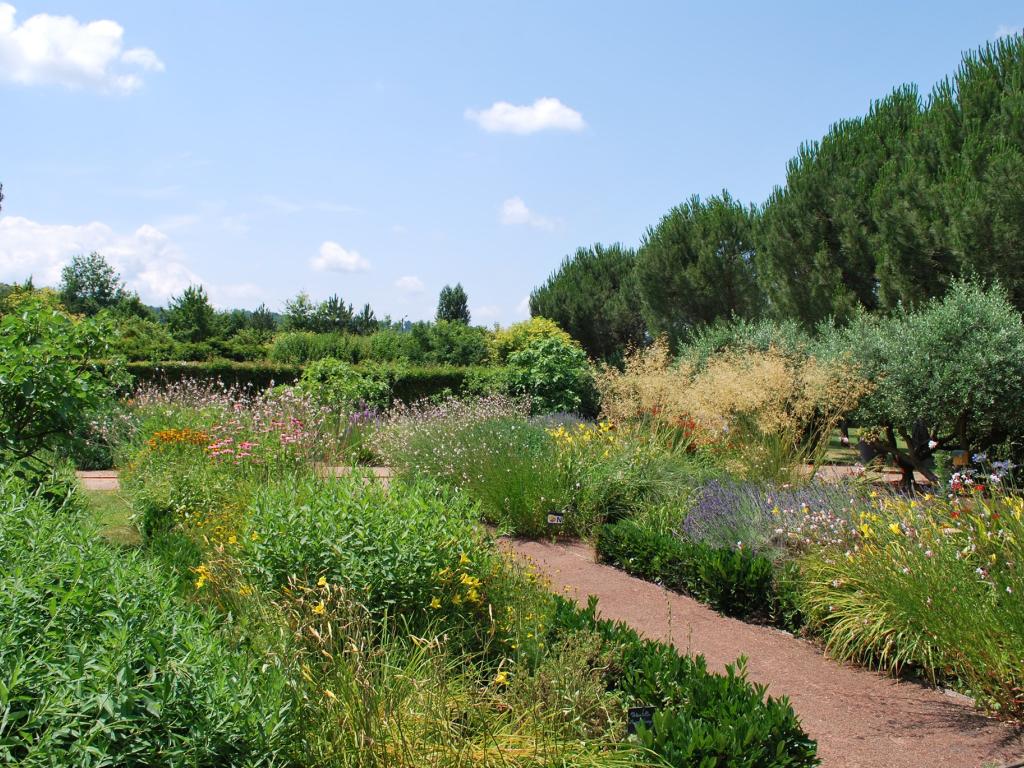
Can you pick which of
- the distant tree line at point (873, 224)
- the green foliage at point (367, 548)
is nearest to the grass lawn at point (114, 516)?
the green foliage at point (367, 548)

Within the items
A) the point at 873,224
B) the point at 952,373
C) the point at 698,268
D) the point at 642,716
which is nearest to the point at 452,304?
the point at 698,268

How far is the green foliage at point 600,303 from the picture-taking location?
88.8ft

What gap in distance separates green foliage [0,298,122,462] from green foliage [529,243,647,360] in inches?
872

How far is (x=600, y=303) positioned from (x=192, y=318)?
1627 cm

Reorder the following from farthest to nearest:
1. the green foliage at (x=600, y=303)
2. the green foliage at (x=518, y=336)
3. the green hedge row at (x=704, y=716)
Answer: the green foliage at (x=600, y=303) → the green foliage at (x=518, y=336) → the green hedge row at (x=704, y=716)

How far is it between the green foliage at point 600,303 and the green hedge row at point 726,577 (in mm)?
20889

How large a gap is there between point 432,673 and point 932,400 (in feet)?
26.4

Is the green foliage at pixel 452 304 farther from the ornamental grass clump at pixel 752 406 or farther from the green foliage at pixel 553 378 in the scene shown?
the ornamental grass clump at pixel 752 406

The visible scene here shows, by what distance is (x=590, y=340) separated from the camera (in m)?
28.2

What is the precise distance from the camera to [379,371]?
16156 mm

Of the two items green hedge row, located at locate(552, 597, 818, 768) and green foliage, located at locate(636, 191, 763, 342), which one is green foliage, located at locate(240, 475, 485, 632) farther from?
green foliage, located at locate(636, 191, 763, 342)

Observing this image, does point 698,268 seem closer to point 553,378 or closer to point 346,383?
point 553,378

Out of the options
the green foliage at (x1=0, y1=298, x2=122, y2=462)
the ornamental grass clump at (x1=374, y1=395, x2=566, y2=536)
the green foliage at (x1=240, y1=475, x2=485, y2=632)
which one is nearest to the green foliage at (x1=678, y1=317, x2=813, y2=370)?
the ornamental grass clump at (x1=374, y1=395, x2=566, y2=536)

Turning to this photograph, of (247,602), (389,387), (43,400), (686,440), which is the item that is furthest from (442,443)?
(389,387)
